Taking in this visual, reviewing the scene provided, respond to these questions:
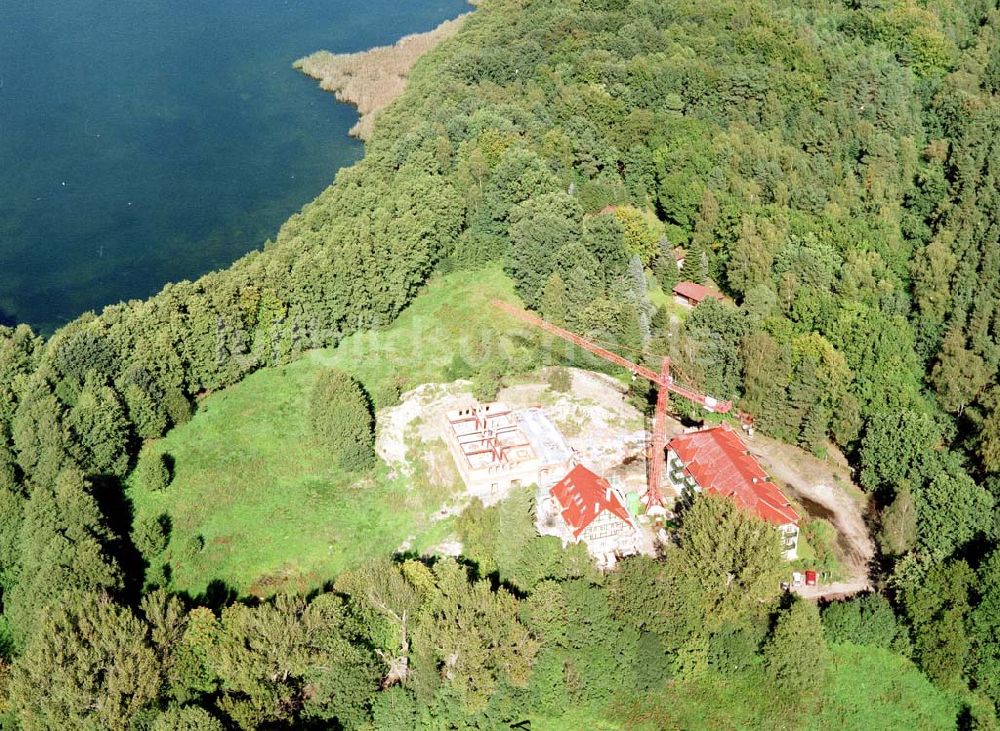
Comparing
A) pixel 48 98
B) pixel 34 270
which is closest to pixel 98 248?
pixel 34 270

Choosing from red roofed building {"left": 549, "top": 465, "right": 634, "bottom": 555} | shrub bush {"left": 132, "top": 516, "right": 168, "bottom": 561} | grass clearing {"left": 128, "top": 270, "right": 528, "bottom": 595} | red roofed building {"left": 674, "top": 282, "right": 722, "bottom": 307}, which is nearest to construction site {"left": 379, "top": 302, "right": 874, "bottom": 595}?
red roofed building {"left": 549, "top": 465, "right": 634, "bottom": 555}

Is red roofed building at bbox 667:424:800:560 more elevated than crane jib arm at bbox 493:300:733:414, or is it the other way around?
crane jib arm at bbox 493:300:733:414

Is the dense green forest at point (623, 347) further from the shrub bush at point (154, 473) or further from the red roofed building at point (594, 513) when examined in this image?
the red roofed building at point (594, 513)

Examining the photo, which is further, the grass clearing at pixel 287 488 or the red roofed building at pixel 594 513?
the grass clearing at pixel 287 488

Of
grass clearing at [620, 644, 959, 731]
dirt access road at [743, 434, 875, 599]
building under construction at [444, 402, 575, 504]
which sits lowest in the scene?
grass clearing at [620, 644, 959, 731]

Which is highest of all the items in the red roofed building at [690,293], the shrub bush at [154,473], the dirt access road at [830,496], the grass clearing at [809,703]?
the red roofed building at [690,293]

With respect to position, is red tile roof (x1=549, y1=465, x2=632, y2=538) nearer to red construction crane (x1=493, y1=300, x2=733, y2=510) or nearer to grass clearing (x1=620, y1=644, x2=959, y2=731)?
red construction crane (x1=493, y1=300, x2=733, y2=510)

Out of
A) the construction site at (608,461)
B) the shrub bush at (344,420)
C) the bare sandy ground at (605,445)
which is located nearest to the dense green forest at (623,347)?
the shrub bush at (344,420)

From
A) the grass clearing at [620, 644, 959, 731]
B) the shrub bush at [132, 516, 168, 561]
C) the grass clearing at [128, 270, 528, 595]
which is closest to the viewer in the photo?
the grass clearing at [620, 644, 959, 731]
